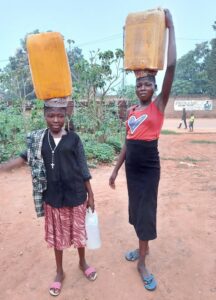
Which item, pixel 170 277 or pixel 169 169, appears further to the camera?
pixel 169 169

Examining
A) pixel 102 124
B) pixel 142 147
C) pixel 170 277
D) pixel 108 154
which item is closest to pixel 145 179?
pixel 142 147

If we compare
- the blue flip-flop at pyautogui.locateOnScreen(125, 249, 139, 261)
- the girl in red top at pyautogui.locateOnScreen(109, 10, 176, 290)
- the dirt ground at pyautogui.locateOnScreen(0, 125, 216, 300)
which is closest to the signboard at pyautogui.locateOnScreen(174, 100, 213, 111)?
the dirt ground at pyautogui.locateOnScreen(0, 125, 216, 300)

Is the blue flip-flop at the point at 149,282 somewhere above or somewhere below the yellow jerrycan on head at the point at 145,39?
below

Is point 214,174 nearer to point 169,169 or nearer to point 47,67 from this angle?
point 169,169

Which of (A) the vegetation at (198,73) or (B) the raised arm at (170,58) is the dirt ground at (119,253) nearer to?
(B) the raised arm at (170,58)

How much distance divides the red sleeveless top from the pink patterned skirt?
0.66 meters

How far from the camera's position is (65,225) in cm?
226

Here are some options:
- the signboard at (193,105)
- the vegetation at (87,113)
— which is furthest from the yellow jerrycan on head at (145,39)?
the signboard at (193,105)

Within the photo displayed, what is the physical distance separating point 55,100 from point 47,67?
229 mm

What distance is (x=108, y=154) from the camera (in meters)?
6.93

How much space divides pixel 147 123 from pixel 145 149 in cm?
19

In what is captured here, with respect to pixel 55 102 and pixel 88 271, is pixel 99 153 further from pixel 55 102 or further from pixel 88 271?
pixel 55 102

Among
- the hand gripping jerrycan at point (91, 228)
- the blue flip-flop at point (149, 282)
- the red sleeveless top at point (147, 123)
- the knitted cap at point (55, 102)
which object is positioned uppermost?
the knitted cap at point (55, 102)

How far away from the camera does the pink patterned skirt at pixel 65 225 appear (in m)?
2.23
